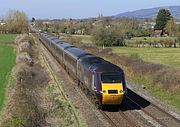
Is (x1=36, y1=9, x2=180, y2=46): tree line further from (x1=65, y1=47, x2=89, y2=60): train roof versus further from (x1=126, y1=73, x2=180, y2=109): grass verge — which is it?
(x1=126, y1=73, x2=180, y2=109): grass verge

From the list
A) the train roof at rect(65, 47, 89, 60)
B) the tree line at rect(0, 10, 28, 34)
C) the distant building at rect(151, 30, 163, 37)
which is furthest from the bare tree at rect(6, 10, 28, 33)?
the train roof at rect(65, 47, 89, 60)

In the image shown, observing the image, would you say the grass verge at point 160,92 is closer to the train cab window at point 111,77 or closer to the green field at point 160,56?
the train cab window at point 111,77

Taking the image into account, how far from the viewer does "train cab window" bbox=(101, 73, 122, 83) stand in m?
20.0

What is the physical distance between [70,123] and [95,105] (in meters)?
3.83

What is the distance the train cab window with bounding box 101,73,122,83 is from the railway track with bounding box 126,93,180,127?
2311 millimetres

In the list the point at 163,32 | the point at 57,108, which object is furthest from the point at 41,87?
the point at 163,32

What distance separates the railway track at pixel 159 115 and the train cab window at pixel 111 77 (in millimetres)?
2311

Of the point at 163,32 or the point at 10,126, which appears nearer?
the point at 10,126

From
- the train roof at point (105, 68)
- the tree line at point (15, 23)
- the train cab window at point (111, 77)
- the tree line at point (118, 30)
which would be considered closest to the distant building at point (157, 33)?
the tree line at point (118, 30)

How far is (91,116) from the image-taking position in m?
19.6

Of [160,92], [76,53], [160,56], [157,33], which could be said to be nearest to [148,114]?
[160,92]

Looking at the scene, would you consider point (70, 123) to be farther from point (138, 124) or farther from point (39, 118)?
point (138, 124)

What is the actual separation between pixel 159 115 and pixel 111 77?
3106mm

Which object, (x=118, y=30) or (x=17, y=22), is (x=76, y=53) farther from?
(x=17, y=22)
